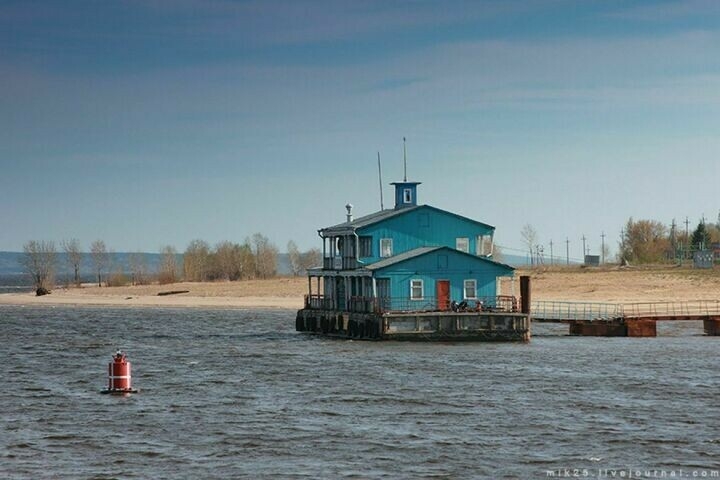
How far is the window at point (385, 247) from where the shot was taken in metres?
73.7

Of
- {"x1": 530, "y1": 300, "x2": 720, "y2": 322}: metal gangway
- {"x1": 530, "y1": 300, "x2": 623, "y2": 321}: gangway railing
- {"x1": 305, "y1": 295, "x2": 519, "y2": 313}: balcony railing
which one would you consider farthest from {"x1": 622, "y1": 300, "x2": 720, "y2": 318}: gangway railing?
{"x1": 305, "y1": 295, "x2": 519, "y2": 313}: balcony railing

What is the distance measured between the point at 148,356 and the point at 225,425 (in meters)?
27.9

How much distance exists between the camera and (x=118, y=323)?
104188mm

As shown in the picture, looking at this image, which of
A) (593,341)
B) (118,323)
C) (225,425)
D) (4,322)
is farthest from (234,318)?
(225,425)

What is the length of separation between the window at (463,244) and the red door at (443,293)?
572cm

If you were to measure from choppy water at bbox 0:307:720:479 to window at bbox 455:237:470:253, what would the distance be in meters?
7.30

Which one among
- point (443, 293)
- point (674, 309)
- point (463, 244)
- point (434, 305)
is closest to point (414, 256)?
point (443, 293)

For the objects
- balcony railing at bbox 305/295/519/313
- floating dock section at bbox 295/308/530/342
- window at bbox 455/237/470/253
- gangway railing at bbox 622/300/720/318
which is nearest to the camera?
floating dock section at bbox 295/308/530/342

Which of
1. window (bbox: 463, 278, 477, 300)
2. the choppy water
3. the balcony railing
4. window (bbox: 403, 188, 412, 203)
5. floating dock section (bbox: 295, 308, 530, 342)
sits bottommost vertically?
the choppy water

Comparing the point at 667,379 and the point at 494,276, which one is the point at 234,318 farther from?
the point at 667,379

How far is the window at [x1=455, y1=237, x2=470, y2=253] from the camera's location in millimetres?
75125

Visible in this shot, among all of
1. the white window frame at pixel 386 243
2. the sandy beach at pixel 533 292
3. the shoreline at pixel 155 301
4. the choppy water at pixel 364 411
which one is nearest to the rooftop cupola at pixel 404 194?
the white window frame at pixel 386 243

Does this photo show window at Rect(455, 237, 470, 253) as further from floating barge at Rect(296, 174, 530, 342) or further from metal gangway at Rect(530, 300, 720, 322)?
metal gangway at Rect(530, 300, 720, 322)

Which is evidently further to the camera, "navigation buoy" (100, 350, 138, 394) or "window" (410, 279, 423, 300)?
"window" (410, 279, 423, 300)
